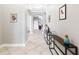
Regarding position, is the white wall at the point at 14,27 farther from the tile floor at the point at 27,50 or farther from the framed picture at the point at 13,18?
the tile floor at the point at 27,50

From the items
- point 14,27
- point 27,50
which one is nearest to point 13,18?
point 14,27

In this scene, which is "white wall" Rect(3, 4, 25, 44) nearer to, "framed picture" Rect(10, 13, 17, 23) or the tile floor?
"framed picture" Rect(10, 13, 17, 23)

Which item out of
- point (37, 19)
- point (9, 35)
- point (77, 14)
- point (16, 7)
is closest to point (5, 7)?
point (16, 7)

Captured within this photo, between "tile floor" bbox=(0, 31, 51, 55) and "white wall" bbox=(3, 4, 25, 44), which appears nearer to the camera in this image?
"tile floor" bbox=(0, 31, 51, 55)

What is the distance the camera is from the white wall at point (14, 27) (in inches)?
196

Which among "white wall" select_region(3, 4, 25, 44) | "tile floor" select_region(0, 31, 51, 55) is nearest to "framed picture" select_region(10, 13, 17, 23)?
"white wall" select_region(3, 4, 25, 44)

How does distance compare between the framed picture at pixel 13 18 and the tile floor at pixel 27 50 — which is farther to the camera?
the framed picture at pixel 13 18

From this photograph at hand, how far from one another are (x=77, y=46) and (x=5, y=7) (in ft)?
12.2

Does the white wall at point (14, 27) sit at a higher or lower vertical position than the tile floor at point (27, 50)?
higher

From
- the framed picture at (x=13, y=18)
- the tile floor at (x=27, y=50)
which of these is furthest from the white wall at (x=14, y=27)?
the tile floor at (x=27, y=50)

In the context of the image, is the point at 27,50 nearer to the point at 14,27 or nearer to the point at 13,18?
the point at 14,27

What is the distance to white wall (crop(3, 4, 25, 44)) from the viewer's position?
4977 mm
